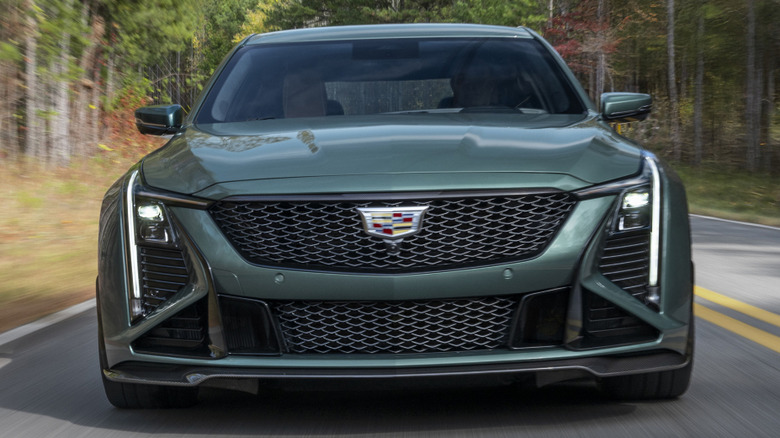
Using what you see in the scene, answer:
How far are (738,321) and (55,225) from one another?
8498mm

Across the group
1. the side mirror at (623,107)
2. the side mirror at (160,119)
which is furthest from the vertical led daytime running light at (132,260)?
the side mirror at (623,107)

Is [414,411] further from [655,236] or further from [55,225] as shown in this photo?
[55,225]

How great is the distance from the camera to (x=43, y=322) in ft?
20.7

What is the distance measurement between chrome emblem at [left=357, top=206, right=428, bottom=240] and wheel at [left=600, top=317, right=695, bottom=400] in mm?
993

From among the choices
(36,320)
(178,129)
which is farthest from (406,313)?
(36,320)

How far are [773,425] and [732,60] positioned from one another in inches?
1322

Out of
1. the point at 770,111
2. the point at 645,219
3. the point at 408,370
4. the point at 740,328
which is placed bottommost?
the point at 740,328

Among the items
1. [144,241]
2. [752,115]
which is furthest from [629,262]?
[752,115]

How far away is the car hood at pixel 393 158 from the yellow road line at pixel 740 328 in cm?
170

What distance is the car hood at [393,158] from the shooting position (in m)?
3.43

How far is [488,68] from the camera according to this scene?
4.96 metres

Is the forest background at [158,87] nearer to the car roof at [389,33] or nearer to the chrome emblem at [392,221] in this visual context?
the car roof at [389,33]

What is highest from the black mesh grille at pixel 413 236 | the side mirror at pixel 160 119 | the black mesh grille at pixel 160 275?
the side mirror at pixel 160 119

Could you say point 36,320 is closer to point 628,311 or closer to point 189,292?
point 189,292
